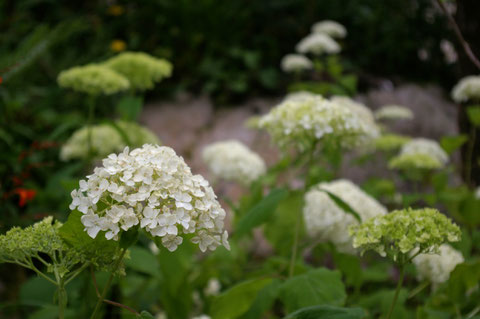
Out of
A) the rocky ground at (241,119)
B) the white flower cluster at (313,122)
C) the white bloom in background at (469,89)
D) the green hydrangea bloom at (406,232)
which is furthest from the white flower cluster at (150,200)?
the rocky ground at (241,119)

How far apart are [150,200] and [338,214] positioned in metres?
1.19

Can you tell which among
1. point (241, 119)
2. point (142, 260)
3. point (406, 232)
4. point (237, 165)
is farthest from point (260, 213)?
point (241, 119)

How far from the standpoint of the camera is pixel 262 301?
1.39 m

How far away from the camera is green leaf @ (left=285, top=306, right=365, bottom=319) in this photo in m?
0.89

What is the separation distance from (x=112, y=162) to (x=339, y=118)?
89 cm

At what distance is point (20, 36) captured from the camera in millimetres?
4434

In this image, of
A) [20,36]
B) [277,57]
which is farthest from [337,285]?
[20,36]

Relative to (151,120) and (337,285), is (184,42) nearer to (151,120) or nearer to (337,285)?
(151,120)

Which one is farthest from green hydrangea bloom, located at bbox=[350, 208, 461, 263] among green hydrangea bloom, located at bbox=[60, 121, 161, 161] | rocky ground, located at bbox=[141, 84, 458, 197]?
rocky ground, located at bbox=[141, 84, 458, 197]

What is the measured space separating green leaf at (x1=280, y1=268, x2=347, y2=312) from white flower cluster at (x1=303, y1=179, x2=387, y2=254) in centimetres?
47

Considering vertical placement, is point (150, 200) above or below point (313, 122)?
above

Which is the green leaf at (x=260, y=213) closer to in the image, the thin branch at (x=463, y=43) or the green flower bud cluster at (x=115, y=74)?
the thin branch at (x=463, y=43)

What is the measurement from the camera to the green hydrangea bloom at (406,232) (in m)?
0.96

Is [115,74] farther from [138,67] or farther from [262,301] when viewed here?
[262,301]
